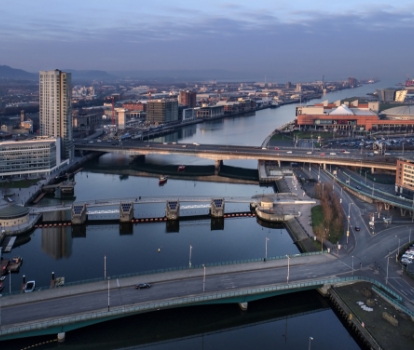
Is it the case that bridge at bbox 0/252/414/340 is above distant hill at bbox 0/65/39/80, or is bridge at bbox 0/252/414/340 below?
below

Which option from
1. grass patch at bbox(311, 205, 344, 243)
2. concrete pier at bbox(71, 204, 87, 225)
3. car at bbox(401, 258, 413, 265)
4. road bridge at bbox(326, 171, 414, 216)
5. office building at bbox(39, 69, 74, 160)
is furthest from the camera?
office building at bbox(39, 69, 74, 160)

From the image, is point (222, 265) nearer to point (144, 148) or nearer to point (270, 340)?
point (270, 340)

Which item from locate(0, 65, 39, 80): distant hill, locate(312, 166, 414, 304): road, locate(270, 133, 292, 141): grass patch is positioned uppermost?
locate(0, 65, 39, 80): distant hill

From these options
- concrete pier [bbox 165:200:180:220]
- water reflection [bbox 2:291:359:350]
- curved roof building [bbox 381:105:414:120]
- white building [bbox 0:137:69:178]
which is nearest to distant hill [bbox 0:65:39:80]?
curved roof building [bbox 381:105:414:120]

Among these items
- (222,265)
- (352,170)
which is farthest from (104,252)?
(352,170)

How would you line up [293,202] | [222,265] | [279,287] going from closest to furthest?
[279,287] < [222,265] < [293,202]

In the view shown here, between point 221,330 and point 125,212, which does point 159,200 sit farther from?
point 221,330

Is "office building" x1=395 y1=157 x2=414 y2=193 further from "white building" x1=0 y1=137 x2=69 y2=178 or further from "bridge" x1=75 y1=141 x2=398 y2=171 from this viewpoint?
"white building" x1=0 y1=137 x2=69 y2=178
